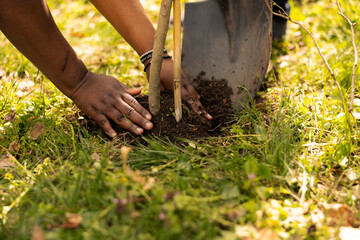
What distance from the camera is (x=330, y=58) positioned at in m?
2.30

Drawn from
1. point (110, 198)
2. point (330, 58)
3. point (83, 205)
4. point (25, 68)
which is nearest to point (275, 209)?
point (110, 198)

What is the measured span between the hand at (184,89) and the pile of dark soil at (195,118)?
40 mm

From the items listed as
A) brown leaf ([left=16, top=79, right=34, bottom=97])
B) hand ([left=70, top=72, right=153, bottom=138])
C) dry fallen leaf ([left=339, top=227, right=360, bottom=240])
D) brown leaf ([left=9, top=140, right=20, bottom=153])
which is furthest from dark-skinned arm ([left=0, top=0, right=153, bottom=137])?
dry fallen leaf ([left=339, top=227, right=360, bottom=240])

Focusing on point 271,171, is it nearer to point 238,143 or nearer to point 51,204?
point 238,143

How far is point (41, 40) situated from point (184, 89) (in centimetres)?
77

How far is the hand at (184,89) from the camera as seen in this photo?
1.79 meters

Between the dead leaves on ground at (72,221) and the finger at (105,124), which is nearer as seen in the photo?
the dead leaves on ground at (72,221)

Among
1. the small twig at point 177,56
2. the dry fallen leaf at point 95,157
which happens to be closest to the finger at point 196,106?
the small twig at point 177,56

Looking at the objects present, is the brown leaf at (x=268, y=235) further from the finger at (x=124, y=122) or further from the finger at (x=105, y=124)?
the finger at (x=105, y=124)

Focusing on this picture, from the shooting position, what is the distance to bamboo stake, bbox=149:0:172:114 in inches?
56.2

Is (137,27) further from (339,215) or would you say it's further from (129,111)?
(339,215)

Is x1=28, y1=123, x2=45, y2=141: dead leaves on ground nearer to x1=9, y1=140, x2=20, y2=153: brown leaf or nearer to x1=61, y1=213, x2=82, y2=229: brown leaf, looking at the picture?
x1=9, y1=140, x2=20, y2=153: brown leaf

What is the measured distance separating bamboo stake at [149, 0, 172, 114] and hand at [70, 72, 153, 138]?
7 centimetres

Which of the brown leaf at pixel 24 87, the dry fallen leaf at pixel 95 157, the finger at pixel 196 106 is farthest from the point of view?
the brown leaf at pixel 24 87
